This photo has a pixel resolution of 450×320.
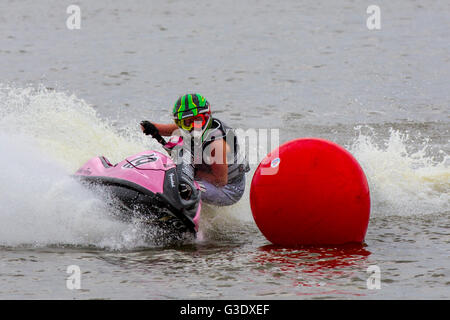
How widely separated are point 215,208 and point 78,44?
1465cm

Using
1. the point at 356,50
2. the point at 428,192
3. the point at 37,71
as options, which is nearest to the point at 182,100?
the point at 428,192

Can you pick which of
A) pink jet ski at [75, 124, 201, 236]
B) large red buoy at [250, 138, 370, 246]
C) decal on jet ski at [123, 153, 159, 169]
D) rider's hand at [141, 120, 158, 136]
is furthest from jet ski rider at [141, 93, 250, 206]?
large red buoy at [250, 138, 370, 246]

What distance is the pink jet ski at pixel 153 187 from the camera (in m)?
8.30

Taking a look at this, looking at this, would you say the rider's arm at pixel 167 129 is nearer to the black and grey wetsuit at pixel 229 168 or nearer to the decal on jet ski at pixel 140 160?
the black and grey wetsuit at pixel 229 168

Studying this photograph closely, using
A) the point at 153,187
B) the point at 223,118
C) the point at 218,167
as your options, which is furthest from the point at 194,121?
the point at 223,118

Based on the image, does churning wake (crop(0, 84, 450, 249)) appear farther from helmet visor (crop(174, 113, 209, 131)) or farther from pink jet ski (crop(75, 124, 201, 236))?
helmet visor (crop(174, 113, 209, 131))

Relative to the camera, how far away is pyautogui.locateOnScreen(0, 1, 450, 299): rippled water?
757 cm

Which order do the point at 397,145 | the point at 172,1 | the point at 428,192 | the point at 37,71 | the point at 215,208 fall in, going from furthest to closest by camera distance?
the point at 172,1 < the point at 37,71 < the point at 397,145 < the point at 428,192 < the point at 215,208

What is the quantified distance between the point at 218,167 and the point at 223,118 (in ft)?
22.6

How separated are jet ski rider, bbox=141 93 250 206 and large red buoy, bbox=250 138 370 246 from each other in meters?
0.84

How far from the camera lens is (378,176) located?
11391 mm

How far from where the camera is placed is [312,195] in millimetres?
8180
